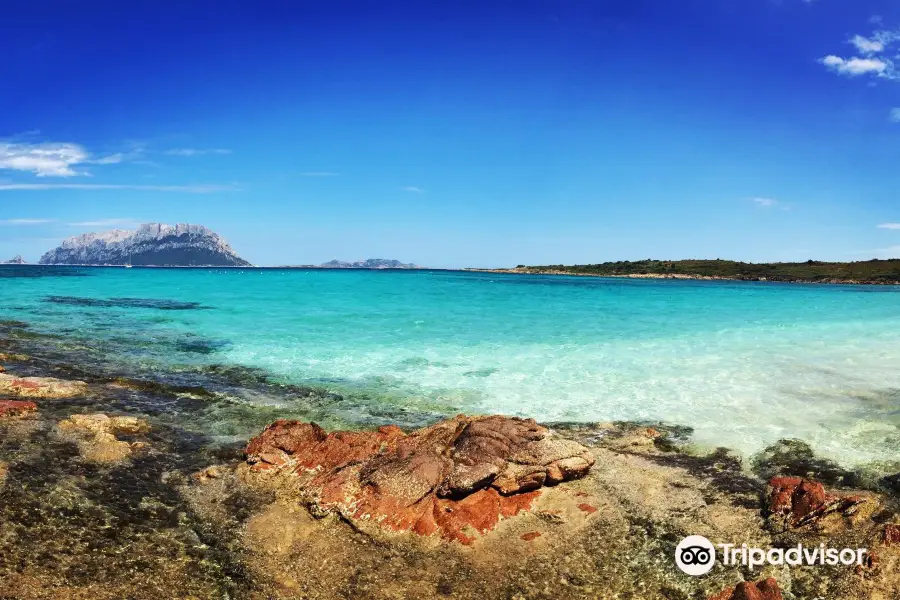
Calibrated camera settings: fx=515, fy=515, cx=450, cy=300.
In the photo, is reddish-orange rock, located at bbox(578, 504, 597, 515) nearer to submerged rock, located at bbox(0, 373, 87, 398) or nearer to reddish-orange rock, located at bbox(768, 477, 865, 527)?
reddish-orange rock, located at bbox(768, 477, 865, 527)

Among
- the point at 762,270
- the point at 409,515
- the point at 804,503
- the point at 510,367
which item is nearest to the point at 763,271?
the point at 762,270

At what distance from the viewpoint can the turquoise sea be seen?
995 centimetres

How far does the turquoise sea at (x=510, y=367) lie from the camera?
32.7 feet

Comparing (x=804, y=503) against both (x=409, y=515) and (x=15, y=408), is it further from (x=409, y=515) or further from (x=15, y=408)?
(x=15, y=408)

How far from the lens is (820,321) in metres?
28.9

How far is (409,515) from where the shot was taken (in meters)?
5.79

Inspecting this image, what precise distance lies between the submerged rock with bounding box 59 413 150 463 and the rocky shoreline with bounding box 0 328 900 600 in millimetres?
38

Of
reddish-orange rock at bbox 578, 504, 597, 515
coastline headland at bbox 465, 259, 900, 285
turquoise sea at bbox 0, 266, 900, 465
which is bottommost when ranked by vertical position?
reddish-orange rock at bbox 578, 504, 597, 515

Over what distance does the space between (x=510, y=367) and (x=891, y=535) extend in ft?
33.3

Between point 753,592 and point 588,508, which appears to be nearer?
point 753,592

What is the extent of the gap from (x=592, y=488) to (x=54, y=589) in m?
5.64

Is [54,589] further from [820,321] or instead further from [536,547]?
[820,321]

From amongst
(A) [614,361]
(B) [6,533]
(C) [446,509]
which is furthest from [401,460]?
(A) [614,361]

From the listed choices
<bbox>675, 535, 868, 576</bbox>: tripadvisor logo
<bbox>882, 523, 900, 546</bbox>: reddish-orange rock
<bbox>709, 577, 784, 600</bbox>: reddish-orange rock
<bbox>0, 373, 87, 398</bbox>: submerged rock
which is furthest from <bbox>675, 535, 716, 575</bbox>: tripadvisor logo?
<bbox>0, 373, 87, 398</bbox>: submerged rock
